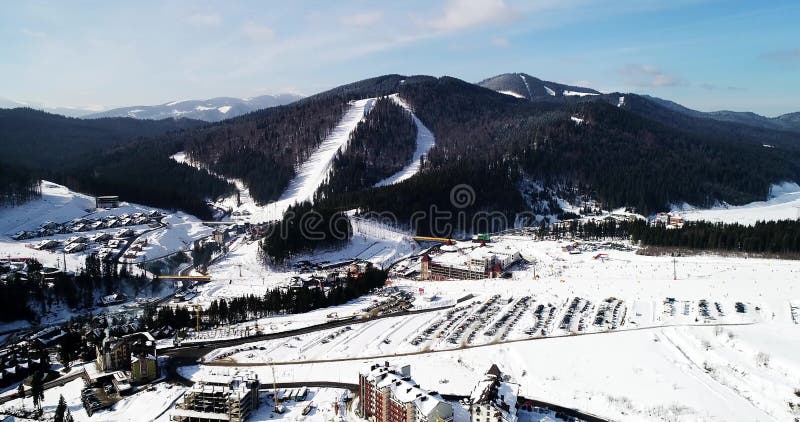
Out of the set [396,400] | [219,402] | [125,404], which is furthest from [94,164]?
[396,400]

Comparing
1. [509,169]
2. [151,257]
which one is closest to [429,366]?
[151,257]

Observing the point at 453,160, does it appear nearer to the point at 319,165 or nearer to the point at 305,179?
the point at 319,165

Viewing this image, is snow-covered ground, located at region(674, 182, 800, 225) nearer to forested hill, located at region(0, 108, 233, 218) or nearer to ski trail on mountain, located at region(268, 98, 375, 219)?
ski trail on mountain, located at region(268, 98, 375, 219)

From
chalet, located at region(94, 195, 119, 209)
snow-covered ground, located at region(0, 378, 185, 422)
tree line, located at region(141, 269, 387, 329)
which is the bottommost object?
snow-covered ground, located at region(0, 378, 185, 422)

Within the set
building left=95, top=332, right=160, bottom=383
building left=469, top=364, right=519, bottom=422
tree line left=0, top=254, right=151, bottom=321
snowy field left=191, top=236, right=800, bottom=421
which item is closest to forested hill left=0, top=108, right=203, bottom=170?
tree line left=0, top=254, right=151, bottom=321

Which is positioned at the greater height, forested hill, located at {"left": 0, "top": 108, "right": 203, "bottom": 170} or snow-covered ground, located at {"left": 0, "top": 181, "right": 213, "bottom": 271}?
forested hill, located at {"left": 0, "top": 108, "right": 203, "bottom": 170}

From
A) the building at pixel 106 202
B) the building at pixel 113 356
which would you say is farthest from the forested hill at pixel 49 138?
the building at pixel 113 356

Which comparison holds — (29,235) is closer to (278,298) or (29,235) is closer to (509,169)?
(278,298)
